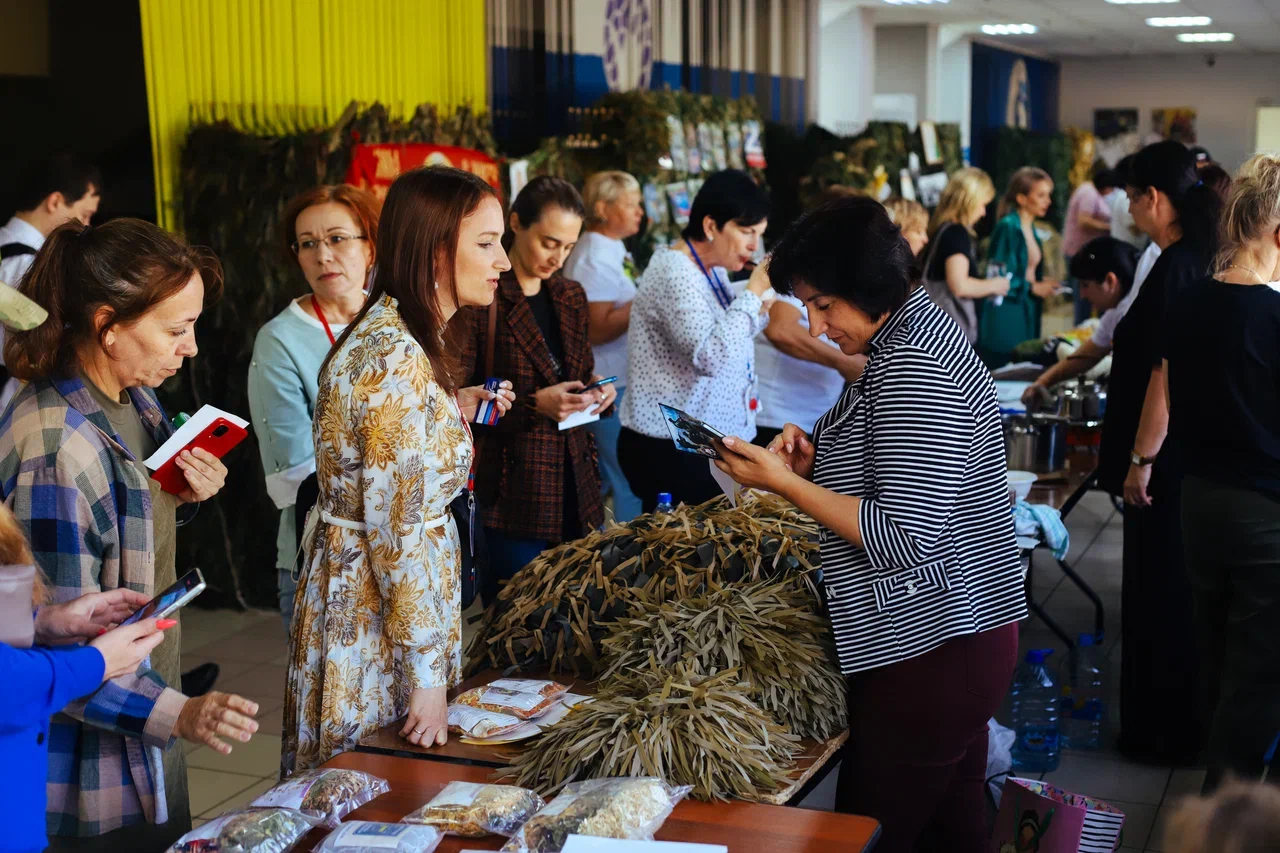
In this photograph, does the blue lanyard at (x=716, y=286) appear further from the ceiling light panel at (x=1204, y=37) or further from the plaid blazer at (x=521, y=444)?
the ceiling light panel at (x=1204, y=37)

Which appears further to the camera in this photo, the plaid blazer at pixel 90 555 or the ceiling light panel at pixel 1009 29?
the ceiling light panel at pixel 1009 29

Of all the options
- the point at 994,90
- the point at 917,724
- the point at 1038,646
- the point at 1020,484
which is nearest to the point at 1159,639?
the point at 1020,484

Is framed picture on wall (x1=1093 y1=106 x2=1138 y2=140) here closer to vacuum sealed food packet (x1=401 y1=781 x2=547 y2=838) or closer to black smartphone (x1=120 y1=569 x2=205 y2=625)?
vacuum sealed food packet (x1=401 y1=781 x2=547 y2=838)

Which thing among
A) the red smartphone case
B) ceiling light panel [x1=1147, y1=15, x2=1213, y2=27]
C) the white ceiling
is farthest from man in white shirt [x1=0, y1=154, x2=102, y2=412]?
ceiling light panel [x1=1147, y1=15, x2=1213, y2=27]

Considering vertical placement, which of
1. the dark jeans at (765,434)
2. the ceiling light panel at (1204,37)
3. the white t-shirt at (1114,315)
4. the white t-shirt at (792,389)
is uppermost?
the ceiling light panel at (1204,37)

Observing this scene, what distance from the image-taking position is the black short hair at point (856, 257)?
2123 mm

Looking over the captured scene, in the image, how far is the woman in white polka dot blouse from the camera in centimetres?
368

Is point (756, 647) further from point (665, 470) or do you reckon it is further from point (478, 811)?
point (665, 470)

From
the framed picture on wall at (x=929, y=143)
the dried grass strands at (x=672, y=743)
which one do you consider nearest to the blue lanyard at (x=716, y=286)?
the dried grass strands at (x=672, y=743)

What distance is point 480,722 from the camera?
215 centimetres

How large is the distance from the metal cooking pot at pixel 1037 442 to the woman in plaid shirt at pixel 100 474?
347 centimetres

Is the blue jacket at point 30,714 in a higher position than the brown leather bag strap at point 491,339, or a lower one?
lower

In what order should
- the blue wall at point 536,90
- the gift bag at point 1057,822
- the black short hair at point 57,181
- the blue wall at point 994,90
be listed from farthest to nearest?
the blue wall at point 994,90 < the blue wall at point 536,90 < the black short hair at point 57,181 < the gift bag at point 1057,822

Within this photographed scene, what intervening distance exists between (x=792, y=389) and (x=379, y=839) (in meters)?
2.86
